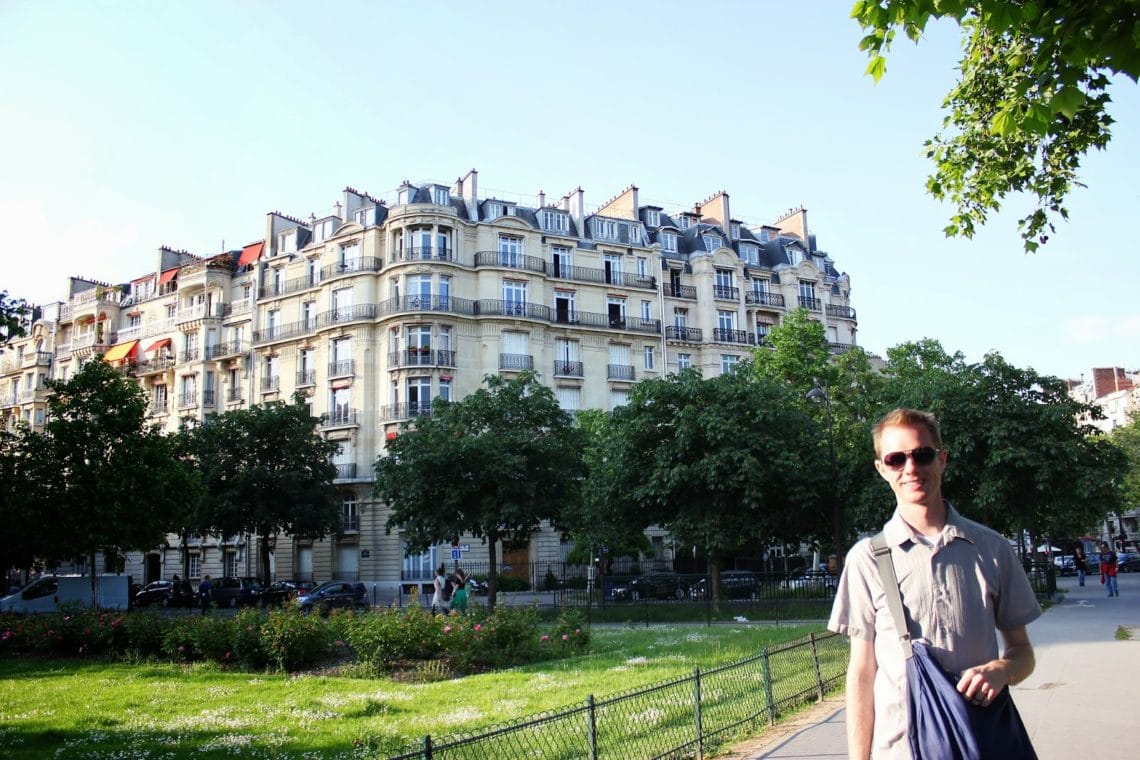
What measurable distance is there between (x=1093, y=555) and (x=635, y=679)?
237 feet

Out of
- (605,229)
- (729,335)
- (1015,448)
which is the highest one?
(605,229)

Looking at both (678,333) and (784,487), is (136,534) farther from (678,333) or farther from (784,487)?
(678,333)

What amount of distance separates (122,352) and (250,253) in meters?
11.7

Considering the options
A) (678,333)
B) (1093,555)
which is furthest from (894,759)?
(1093,555)

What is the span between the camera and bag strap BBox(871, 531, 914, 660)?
3.32 metres

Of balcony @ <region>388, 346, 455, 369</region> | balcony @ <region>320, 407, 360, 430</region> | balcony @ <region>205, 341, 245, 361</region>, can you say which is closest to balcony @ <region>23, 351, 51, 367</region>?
balcony @ <region>205, 341, 245, 361</region>

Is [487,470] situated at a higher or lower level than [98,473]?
lower

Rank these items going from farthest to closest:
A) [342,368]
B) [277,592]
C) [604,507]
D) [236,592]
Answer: [342,368], [236,592], [277,592], [604,507]

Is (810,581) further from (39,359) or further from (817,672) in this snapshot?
(39,359)

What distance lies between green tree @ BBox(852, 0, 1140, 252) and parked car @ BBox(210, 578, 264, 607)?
32765 mm

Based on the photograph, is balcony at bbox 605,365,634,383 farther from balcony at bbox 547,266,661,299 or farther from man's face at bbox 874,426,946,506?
man's face at bbox 874,426,946,506

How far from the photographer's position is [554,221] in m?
51.6

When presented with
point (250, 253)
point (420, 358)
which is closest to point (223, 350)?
point (250, 253)

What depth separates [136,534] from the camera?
28.1 m
